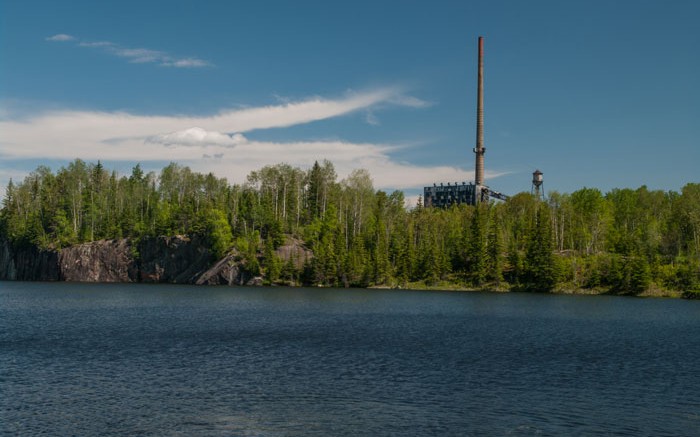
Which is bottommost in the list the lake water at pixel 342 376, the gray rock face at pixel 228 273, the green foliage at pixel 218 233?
the lake water at pixel 342 376

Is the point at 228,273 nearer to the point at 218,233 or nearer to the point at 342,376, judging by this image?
the point at 218,233

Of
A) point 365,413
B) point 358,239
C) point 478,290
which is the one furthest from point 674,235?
point 365,413

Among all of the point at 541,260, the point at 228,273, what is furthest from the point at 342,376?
the point at 228,273

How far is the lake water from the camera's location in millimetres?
31781

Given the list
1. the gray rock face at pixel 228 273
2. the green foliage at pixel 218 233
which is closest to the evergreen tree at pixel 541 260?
the gray rock face at pixel 228 273

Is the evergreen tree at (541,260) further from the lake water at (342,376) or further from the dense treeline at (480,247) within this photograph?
the lake water at (342,376)

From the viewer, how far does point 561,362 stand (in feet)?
167

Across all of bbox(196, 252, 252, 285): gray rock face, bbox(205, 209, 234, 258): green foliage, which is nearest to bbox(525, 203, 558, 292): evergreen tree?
bbox(196, 252, 252, 285): gray rock face

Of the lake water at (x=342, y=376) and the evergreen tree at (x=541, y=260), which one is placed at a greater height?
the evergreen tree at (x=541, y=260)

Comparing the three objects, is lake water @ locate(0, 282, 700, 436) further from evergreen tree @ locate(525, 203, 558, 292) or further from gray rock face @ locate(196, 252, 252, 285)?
gray rock face @ locate(196, 252, 252, 285)

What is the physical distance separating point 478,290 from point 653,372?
119 metres

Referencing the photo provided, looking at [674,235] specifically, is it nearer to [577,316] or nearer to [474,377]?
[577,316]

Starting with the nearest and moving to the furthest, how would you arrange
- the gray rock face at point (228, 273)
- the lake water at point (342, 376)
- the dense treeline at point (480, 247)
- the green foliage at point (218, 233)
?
the lake water at point (342, 376) < the dense treeline at point (480, 247) < the gray rock face at point (228, 273) < the green foliage at point (218, 233)

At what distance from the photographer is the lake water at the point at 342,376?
1251 inches
